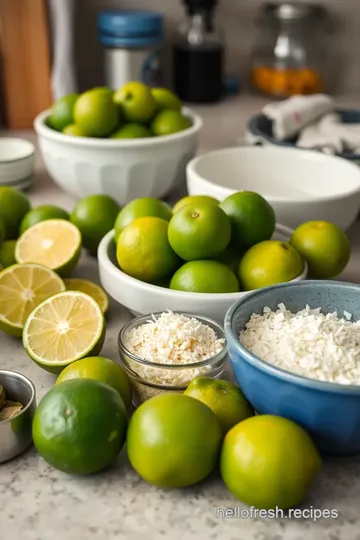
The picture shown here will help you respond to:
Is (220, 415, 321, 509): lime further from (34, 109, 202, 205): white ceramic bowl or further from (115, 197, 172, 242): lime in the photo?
(34, 109, 202, 205): white ceramic bowl

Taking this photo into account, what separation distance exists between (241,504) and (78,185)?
77 cm

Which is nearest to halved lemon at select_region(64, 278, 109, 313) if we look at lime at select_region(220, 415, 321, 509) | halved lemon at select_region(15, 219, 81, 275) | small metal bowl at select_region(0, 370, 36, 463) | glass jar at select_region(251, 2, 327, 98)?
halved lemon at select_region(15, 219, 81, 275)

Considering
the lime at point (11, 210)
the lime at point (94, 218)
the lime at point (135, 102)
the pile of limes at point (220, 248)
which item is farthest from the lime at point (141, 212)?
the lime at point (135, 102)

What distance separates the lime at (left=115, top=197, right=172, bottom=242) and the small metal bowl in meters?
0.29

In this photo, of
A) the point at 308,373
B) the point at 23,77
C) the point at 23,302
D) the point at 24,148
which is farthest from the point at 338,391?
the point at 23,77

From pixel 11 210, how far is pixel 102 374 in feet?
1.52

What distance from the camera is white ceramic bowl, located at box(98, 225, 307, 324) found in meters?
0.80

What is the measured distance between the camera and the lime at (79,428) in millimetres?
616

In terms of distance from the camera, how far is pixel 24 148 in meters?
1.47

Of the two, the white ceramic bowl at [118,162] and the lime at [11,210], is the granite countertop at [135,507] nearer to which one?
the lime at [11,210]

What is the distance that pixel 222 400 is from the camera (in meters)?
0.67

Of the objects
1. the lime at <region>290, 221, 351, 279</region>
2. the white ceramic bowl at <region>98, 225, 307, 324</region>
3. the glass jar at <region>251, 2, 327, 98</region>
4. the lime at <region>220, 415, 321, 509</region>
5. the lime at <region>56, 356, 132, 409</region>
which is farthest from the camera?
the glass jar at <region>251, 2, 327, 98</region>

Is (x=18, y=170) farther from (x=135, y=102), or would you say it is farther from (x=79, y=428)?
(x=79, y=428)

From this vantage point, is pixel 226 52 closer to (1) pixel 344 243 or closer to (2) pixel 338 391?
(1) pixel 344 243
